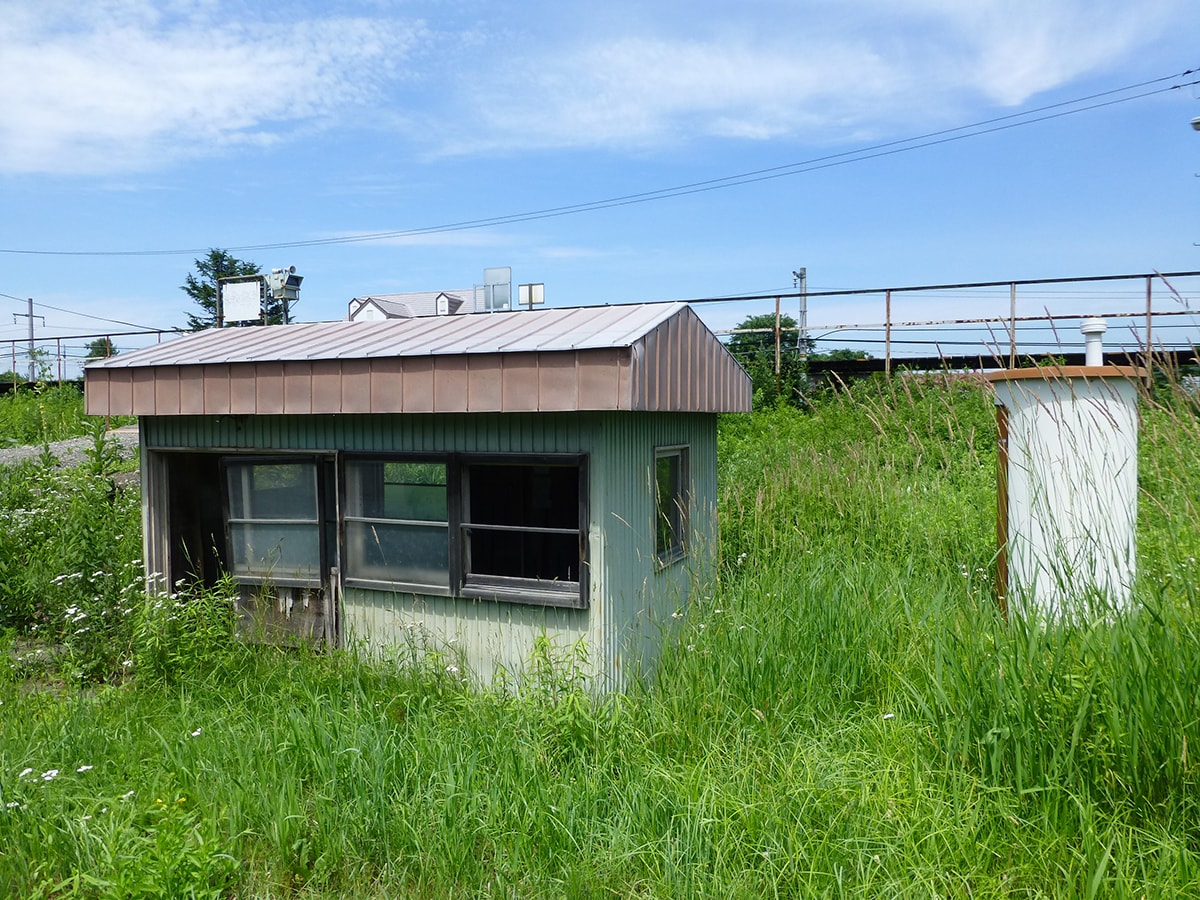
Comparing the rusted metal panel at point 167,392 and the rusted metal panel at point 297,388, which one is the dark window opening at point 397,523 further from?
the rusted metal panel at point 167,392

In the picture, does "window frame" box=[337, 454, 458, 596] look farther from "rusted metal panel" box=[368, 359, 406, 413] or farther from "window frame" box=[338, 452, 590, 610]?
"rusted metal panel" box=[368, 359, 406, 413]

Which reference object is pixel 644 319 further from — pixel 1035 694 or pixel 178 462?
pixel 178 462

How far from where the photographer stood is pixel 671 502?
6.82 metres

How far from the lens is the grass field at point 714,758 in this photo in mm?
2947

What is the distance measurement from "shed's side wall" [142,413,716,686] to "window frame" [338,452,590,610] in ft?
0.18

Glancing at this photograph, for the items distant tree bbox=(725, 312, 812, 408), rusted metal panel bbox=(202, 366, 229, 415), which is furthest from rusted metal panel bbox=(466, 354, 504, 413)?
distant tree bbox=(725, 312, 812, 408)

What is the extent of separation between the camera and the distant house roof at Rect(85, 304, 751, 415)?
16.4 ft

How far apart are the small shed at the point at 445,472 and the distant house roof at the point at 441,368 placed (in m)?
0.02

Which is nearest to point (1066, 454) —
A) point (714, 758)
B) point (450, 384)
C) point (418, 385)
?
point (714, 758)

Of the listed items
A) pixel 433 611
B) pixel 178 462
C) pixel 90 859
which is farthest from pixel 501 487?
pixel 90 859

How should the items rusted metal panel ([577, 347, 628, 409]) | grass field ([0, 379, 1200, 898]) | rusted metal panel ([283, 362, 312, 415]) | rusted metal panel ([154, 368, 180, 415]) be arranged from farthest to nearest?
rusted metal panel ([154, 368, 180, 415])
rusted metal panel ([283, 362, 312, 415])
rusted metal panel ([577, 347, 628, 409])
grass field ([0, 379, 1200, 898])

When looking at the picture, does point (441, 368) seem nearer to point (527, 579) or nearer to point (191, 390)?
point (527, 579)

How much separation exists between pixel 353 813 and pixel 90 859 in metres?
1.07

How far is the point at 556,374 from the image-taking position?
5.00m
